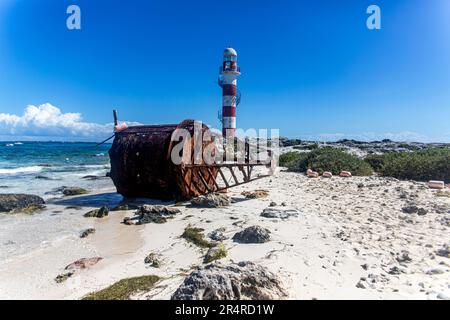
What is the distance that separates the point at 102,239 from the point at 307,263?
14.2 feet

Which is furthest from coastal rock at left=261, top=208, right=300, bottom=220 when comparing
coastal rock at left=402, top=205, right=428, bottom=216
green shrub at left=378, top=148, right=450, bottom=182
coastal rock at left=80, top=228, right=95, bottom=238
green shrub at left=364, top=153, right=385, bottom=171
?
green shrub at left=364, top=153, right=385, bottom=171

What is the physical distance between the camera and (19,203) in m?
10.2

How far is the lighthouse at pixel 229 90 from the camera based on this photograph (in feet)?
118

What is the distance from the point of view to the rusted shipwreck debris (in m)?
9.59

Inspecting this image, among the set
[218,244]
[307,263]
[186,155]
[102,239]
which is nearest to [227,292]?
[307,263]

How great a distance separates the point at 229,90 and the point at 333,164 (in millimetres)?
22872

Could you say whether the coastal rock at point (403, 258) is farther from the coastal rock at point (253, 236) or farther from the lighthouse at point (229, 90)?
the lighthouse at point (229, 90)

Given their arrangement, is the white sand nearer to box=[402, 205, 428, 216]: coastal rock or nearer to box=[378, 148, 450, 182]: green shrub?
box=[402, 205, 428, 216]: coastal rock

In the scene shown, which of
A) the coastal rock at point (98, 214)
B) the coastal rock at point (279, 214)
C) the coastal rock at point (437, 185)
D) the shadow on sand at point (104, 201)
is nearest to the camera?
the coastal rock at point (279, 214)

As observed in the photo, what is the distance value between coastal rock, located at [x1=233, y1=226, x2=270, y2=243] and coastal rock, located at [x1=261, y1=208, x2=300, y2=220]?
1.73 metres

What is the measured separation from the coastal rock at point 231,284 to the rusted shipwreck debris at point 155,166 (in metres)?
5.99

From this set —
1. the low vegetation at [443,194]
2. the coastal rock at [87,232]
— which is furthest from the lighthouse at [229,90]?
the coastal rock at [87,232]
